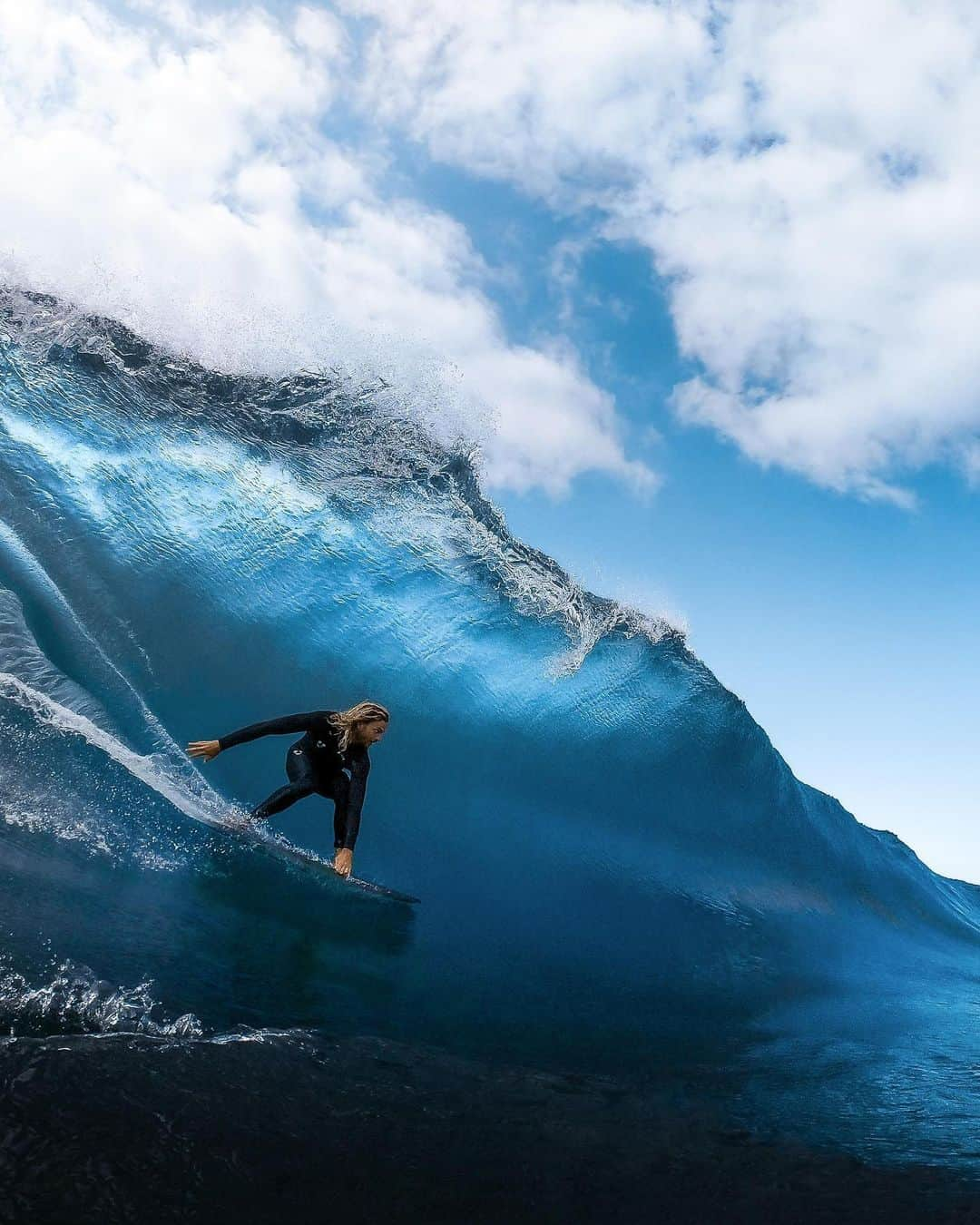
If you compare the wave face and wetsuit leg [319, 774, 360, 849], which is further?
wetsuit leg [319, 774, 360, 849]

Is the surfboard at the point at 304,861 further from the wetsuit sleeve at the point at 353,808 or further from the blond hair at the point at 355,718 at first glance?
the blond hair at the point at 355,718

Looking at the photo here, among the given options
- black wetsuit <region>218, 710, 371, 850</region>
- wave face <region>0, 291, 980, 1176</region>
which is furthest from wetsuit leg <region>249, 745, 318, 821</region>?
wave face <region>0, 291, 980, 1176</region>

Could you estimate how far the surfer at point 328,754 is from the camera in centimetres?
434

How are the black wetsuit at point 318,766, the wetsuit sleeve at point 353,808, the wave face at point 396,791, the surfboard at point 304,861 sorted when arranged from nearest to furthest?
the wave face at point 396,791
the surfboard at point 304,861
the wetsuit sleeve at point 353,808
the black wetsuit at point 318,766

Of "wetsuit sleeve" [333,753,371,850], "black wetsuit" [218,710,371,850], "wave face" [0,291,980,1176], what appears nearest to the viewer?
"wave face" [0,291,980,1176]

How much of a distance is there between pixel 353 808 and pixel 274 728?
590 mm

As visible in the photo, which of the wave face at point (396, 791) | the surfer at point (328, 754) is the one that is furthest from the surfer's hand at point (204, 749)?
the wave face at point (396, 791)

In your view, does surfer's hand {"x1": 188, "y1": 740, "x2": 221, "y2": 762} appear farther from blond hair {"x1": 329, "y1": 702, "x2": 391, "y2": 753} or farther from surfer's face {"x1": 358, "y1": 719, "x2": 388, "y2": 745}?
surfer's face {"x1": 358, "y1": 719, "x2": 388, "y2": 745}

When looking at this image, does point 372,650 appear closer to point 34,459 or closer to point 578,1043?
point 34,459

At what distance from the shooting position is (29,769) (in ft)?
13.0

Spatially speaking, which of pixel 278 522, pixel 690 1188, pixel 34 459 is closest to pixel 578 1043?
pixel 690 1188

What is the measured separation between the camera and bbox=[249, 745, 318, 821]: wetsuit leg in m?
4.36

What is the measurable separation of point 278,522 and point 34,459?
1.95 m

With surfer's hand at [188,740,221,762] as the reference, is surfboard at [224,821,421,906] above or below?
below
